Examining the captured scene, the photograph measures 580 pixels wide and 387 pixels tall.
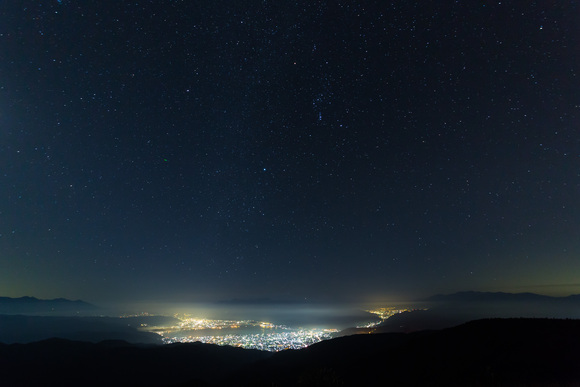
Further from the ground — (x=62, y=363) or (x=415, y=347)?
(x=415, y=347)

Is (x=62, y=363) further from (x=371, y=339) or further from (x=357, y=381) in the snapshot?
(x=357, y=381)

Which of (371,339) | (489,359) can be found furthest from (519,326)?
(371,339)

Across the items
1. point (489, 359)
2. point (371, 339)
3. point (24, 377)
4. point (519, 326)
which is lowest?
point (24, 377)

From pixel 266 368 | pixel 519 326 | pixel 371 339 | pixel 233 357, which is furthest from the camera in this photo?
pixel 233 357

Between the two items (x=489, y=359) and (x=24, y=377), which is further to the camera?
(x=24, y=377)

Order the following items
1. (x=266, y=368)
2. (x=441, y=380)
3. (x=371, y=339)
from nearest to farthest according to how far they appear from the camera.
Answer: (x=441, y=380)
(x=266, y=368)
(x=371, y=339)

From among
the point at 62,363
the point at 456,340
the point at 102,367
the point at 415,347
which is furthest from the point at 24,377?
the point at 456,340

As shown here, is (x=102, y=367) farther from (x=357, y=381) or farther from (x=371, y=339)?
(x=357, y=381)
